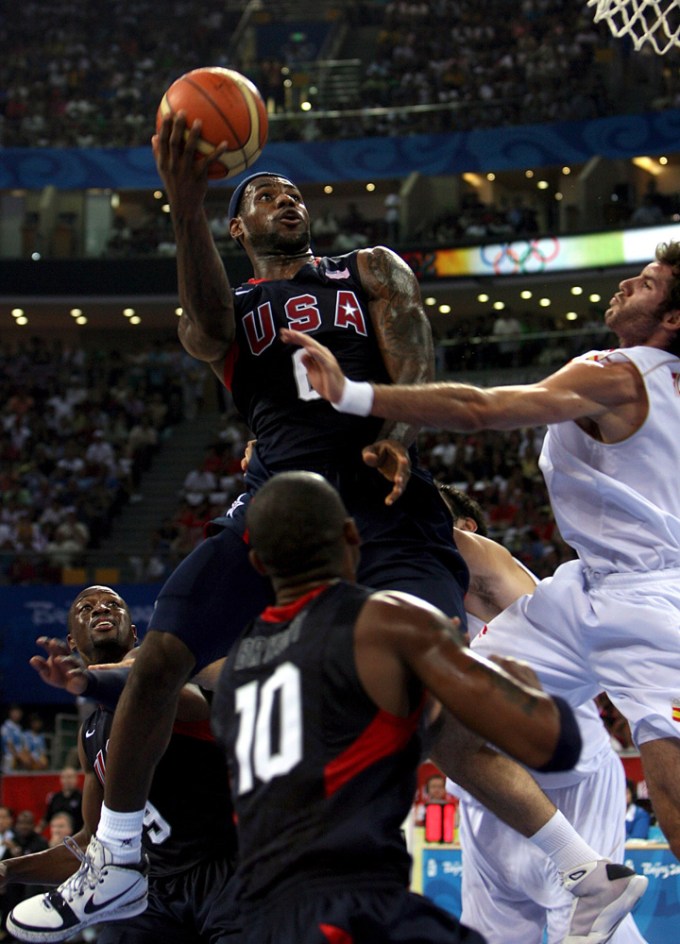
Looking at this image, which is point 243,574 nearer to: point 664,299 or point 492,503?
point 664,299

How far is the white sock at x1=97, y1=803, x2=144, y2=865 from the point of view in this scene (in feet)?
14.4

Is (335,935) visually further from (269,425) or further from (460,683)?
(269,425)

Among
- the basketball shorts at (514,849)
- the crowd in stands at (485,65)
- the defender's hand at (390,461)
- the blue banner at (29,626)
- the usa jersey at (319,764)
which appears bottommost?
the blue banner at (29,626)

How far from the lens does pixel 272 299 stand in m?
4.81

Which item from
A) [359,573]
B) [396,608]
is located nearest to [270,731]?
[396,608]

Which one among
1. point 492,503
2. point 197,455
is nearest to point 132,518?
point 197,455

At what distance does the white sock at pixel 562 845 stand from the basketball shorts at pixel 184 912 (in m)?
1.31

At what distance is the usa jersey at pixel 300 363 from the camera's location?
15.0 ft

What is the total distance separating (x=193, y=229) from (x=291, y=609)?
1.72 m

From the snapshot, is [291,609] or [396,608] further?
[291,609]

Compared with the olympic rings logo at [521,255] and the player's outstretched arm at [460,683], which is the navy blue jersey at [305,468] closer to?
the player's outstretched arm at [460,683]

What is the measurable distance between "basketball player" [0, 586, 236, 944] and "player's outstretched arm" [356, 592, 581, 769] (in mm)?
2318

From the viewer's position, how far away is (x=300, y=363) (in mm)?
4664

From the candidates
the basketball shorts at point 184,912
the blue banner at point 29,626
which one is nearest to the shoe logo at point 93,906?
the basketball shorts at point 184,912
